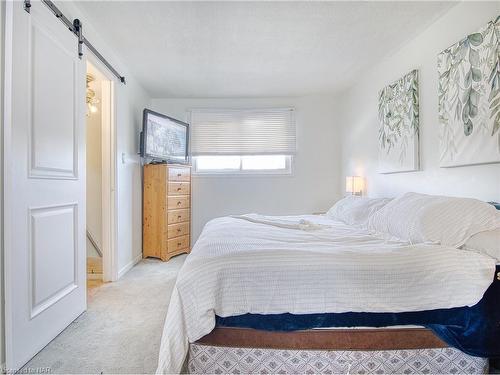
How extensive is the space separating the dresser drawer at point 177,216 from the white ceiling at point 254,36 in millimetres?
1723

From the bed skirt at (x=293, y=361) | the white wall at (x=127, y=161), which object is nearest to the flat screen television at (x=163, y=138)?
the white wall at (x=127, y=161)

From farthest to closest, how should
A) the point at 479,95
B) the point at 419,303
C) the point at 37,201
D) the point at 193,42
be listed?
the point at 193,42, the point at 479,95, the point at 37,201, the point at 419,303

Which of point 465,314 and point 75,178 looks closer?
point 465,314

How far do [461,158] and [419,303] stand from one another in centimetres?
124

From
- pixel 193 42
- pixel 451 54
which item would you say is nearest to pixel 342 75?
pixel 451 54

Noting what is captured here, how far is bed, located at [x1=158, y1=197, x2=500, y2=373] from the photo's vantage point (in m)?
1.28

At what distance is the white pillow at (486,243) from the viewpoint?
1.37 m

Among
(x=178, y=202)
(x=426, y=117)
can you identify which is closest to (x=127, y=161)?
(x=178, y=202)

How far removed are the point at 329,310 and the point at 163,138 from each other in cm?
323

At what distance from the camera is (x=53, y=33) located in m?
1.85

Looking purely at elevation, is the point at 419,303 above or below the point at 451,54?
below

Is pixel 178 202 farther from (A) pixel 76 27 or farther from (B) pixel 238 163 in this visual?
(A) pixel 76 27

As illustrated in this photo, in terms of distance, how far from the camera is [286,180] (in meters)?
4.44

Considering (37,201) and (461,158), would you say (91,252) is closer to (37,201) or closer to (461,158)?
(37,201)
